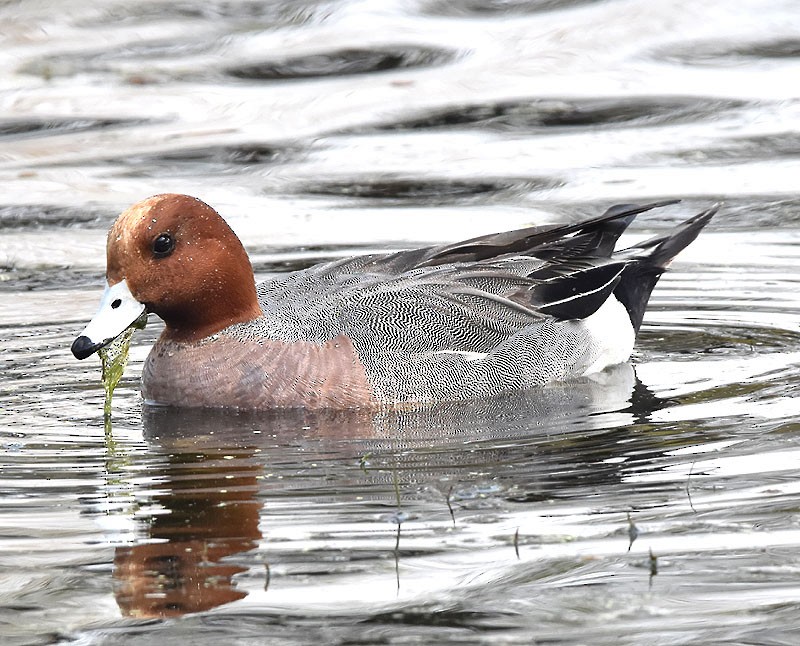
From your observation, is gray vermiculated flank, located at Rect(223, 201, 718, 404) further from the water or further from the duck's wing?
the water

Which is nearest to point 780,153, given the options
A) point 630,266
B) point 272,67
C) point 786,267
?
point 786,267

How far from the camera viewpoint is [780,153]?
36.0ft

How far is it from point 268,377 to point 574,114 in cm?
578

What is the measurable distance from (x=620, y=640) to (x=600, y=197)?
6204 mm

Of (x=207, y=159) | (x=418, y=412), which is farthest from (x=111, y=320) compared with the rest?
(x=207, y=159)

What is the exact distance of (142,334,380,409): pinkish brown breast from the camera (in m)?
6.76

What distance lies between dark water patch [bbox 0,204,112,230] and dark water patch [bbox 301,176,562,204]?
1.33 metres

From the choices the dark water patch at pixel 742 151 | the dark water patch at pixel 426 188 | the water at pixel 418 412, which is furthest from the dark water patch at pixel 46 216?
the dark water patch at pixel 742 151

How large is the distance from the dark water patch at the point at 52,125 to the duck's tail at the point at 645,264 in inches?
214

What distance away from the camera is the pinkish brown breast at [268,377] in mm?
6758

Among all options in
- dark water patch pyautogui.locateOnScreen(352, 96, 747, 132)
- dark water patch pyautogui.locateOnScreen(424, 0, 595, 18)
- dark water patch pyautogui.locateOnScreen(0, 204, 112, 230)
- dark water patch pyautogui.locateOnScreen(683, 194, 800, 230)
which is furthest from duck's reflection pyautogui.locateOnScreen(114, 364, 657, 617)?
dark water patch pyautogui.locateOnScreen(424, 0, 595, 18)

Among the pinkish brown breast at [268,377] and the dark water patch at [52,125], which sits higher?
the dark water patch at [52,125]

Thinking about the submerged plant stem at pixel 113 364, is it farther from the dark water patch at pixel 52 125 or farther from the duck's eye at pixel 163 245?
the dark water patch at pixel 52 125

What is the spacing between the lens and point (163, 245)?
6.73m
